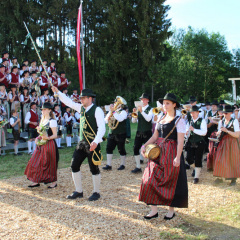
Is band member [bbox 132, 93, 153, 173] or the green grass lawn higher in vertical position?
band member [bbox 132, 93, 153, 173]

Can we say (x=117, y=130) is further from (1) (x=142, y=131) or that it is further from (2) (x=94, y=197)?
(2) (x=94, y=197)

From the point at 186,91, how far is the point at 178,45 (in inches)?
386

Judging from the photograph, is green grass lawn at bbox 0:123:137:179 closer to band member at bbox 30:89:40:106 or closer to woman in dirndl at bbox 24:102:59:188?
woman in dirndl at bbox 24:102:59:188

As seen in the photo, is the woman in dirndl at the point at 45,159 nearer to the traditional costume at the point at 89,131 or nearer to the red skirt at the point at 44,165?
the red skirt at the point at 44,165

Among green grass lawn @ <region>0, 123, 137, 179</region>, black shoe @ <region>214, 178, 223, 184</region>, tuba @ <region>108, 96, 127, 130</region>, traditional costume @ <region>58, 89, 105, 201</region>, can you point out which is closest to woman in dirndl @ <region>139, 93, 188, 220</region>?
traditional costume @ <region>58, 89, 105, 201</region>

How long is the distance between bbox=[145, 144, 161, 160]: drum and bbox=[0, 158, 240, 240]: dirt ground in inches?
37.3

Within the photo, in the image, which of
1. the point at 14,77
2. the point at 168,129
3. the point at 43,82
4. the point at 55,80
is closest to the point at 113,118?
the point at 168,129

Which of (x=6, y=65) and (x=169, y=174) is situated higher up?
(x=6, y=65)

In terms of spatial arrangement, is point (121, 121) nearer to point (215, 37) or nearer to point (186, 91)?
point (186, 91)

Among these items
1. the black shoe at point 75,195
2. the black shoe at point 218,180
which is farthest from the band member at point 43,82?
the black shoe at point 218,180

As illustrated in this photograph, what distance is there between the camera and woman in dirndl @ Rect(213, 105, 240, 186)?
228 inches

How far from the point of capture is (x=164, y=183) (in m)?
3.83

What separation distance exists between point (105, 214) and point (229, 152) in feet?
10.4

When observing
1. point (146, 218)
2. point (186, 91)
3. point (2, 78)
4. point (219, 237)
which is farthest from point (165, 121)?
point (186, 91)
